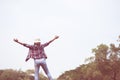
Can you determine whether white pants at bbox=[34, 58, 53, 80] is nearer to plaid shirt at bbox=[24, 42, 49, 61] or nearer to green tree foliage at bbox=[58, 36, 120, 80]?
plaid shirt at bbox=[24, 42, 49, 61]

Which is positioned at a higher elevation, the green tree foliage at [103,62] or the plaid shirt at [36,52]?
the green tree foliage at [103,62]

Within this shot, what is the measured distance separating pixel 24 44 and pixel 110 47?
28.1 meters

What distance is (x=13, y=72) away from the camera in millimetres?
33656

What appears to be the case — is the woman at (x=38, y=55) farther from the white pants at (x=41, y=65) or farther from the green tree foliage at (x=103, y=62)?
the green tree foliage at (x=103, y=62)

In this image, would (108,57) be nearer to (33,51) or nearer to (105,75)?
(105,75)

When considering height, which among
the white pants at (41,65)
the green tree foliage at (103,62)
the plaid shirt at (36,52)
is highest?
the green tree foliage at (103,62)

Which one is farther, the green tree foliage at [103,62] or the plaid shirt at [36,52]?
the green tree foliage at [103,62]

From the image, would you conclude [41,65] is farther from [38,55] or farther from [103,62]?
[103,62]

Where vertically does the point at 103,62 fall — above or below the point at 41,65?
above

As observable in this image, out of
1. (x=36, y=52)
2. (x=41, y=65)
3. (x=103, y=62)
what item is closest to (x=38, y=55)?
(x=36, y=52)

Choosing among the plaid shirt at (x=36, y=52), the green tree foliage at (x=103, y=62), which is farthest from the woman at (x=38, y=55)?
the green tree foliage at (x=103, y=62)

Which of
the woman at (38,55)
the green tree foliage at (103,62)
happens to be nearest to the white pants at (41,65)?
the woman at (38,55)

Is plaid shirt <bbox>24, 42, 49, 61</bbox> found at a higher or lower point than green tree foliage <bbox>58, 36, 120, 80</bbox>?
lower

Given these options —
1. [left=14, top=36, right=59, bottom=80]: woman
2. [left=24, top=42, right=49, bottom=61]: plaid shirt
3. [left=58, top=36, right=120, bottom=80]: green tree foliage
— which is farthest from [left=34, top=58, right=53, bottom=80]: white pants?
[left=58, top=36, right=120, bottom=80]: green tree foliage
